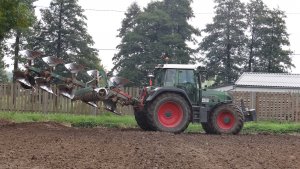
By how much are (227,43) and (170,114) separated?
3738cm

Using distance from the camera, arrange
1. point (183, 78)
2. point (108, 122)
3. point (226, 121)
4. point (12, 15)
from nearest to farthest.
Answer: point (183, 78)
point (226, 121)
point (12, 15)
point (108, 122)

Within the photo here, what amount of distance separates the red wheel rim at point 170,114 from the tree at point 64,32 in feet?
93.0

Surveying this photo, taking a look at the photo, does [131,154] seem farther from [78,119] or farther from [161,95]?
[78,119]

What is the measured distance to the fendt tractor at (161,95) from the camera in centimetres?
1491

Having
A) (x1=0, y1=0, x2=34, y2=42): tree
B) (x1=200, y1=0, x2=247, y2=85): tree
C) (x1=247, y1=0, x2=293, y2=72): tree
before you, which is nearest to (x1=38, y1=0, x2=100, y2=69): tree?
(x1=200, y1=0, x2=247, y2=85): tree

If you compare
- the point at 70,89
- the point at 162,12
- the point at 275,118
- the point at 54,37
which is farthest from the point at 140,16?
the point at 70,89

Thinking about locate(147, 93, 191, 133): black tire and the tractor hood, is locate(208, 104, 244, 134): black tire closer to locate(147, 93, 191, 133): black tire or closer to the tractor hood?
the tractor hood

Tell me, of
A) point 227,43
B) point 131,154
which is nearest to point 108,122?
point 131,154

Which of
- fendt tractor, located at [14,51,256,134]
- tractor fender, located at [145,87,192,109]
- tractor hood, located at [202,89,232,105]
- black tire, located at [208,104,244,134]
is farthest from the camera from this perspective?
tractor hood, located at [202,89,232,105]

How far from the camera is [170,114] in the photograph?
50.5ft

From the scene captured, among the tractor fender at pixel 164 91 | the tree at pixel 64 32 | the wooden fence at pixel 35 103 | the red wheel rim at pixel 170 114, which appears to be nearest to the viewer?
the tractor fender at pixel 164 91

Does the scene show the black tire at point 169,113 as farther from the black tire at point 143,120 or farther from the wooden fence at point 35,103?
the wooden fence at point 35,103

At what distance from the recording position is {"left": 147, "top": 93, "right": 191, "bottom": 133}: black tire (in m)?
15.0

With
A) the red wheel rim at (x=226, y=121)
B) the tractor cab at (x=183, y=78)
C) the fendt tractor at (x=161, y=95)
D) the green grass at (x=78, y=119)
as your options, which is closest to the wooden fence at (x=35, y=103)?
the green grass at (x=78, y=119)
